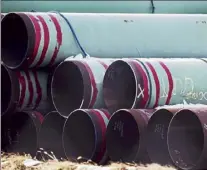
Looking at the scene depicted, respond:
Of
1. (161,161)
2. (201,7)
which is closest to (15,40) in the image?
(161,161)

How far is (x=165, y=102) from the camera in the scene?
12.1 feet

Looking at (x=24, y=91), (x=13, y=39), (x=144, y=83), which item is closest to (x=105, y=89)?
(x=144, y=83)

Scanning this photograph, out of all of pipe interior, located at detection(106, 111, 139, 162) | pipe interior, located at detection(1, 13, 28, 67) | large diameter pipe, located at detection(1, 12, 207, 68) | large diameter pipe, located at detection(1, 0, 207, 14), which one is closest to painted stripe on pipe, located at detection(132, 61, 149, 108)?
pipe interior, located at detection(106, 111, 139, 162)

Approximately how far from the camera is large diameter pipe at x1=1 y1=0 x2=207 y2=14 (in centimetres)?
582

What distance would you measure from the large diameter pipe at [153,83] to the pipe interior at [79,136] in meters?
0.18

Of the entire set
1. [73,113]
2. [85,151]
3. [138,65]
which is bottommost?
[85,151]

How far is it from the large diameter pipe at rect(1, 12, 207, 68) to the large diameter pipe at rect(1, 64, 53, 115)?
0.09 meters

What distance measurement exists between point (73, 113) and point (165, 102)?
563 millimetres

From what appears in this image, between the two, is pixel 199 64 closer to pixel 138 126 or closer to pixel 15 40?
pixel 138 126

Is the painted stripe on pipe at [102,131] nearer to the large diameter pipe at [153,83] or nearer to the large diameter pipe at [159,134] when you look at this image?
the large diameter pipe at [153,83]

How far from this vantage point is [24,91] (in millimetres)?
4246

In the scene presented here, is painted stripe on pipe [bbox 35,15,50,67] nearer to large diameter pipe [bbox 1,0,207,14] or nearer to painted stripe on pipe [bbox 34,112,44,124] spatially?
painted stripe on pipe [bbox 34,112,44,124]

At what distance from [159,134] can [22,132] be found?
1.28m

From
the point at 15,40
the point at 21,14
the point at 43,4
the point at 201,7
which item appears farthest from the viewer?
the point at 201,7
